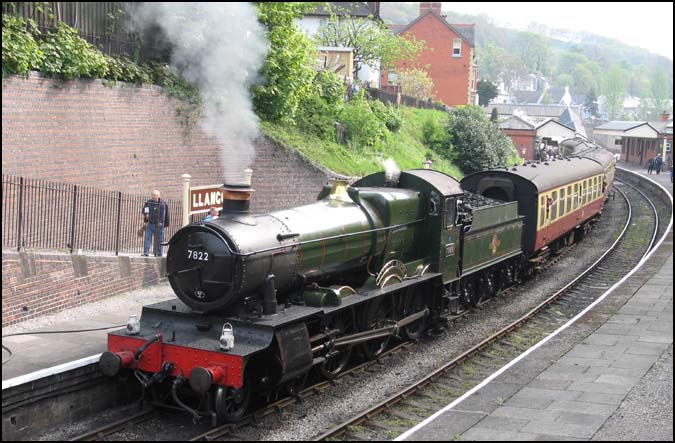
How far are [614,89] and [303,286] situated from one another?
4793 inches

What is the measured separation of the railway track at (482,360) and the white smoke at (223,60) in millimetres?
5397

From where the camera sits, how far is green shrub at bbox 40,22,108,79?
518 inches

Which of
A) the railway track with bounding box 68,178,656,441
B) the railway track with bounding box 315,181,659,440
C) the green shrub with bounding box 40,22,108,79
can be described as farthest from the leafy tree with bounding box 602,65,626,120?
the green shrub with bounding box 40,22,108,79

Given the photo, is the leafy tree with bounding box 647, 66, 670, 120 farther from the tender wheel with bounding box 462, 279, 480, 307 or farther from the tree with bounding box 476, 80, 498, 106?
the tender wheel with bounding box 462, 279, 480, 307

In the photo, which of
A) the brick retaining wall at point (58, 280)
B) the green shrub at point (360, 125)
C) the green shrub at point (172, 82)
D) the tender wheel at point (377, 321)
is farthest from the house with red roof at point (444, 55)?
the tender wheel at point (377, 321)

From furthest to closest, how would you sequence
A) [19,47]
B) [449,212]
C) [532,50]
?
1. [532,50]
2. [449,212]
3. [19,47]

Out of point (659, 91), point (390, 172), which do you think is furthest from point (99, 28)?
point (659, 91)

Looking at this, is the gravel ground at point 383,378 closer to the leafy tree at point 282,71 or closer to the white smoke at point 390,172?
the white smoke at point 390,172

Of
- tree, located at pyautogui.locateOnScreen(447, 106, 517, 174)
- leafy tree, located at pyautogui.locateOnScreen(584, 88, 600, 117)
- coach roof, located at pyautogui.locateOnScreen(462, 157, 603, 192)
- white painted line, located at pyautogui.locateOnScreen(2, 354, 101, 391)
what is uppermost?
leafy tree, located at pyautogui.locateOnScreen(584, 88, 600, 117)

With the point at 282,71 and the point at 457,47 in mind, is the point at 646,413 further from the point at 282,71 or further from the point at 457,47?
the point at 457,47

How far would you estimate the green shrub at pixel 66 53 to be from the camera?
518 inches

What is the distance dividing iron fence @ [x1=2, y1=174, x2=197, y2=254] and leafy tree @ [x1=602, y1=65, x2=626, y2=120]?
116 m

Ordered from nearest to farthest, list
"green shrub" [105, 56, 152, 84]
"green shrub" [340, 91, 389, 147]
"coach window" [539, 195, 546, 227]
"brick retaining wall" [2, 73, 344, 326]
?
"brick retaining wall" [2, 73, 344, 326] → "green shrub" [105, 56, 152, 84] → "coach window" [539, 195, 546, 227] → "green shrub" [340, 91, 389, 147]

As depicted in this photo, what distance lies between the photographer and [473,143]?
34875 mm
